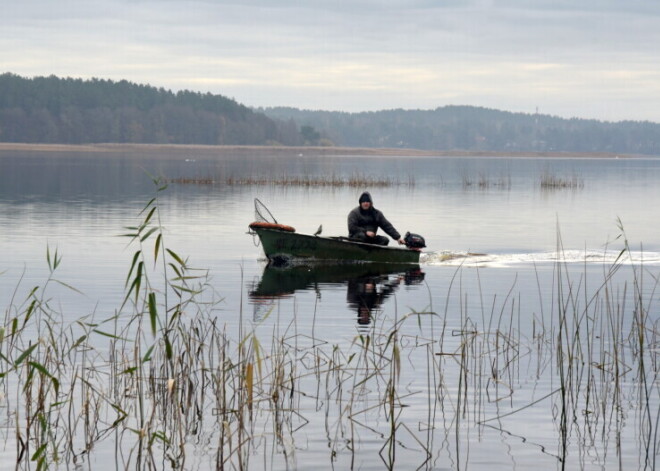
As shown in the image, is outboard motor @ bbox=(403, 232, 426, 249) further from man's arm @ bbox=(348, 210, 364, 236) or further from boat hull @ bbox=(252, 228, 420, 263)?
man's arm @ bbox=(348, 210, 364, 236)

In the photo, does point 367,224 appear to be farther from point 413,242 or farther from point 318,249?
point 318,249

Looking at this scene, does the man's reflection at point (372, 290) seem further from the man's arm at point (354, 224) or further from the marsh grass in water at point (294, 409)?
the marsh grass in water at point (294, 409)

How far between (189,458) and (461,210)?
3617 centimetres

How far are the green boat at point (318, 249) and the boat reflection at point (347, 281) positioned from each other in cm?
19

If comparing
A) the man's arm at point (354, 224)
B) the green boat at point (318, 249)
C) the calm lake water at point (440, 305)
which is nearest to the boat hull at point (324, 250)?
the green boat at point (318, 249)

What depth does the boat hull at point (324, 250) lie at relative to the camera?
72.3 feet

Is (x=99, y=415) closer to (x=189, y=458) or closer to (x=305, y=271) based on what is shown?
(x=189, y=458)

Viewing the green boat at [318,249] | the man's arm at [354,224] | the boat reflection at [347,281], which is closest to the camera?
the boat reflection at [347,281]

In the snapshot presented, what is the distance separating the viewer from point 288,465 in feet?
28.3

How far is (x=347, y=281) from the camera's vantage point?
20359 millimetres

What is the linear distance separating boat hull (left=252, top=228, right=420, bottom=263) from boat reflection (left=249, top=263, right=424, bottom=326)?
19 centimetres

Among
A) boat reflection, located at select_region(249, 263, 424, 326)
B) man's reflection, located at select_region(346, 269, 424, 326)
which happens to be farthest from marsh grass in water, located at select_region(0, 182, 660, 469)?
boat reflection, located at select_region(249, 263, 424, 326)

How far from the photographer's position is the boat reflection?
1764 centimetres

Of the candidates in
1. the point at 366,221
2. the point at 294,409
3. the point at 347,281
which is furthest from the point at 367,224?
the point at 294,409
